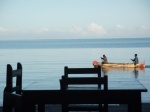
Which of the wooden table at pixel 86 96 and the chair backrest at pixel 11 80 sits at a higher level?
the chair backrest at pixel 11 80

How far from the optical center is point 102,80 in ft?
17.7

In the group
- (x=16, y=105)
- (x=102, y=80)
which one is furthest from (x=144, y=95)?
(x=16, y=105)

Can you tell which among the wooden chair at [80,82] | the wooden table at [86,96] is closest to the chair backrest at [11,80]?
the wooden table at [86,96]

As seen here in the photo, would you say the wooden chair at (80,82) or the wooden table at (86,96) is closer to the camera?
the wooden table at (86,96)

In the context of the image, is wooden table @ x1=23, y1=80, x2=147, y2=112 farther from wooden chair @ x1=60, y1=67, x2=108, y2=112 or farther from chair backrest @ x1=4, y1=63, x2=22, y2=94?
chair backrest @ x1=4, y1=63, x2=22, y2=94

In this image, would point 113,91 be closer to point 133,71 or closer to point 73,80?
point 73,80

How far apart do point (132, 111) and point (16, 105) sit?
1.90 m

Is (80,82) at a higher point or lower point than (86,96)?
higher

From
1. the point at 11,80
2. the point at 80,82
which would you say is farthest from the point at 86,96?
the point at 11,80

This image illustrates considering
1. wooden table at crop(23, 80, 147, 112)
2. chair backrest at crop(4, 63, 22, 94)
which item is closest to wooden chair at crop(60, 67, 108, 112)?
wooden table at crop(23, 80, 147, 112)

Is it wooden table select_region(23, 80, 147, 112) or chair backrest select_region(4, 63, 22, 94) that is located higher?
chair backrest select_region(4, 63, 22, 94)

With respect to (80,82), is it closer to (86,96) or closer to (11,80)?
(86,96)

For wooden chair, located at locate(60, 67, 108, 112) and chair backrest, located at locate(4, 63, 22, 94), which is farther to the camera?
wooden chair, located at locate(60, 67, 108, 112)

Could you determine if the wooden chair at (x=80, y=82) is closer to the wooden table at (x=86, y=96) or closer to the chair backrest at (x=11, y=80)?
the wooden table at (x=86, y=96)
